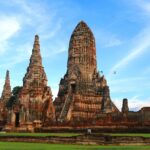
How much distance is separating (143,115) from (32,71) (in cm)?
1443

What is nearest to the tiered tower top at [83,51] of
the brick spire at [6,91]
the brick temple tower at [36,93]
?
the brick temple tower at [36,93]

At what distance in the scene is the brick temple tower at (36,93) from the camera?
42.7 meters

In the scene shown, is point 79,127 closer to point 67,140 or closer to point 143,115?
point 143,115

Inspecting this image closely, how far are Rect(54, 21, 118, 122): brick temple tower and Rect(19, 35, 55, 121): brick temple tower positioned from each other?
4.87m

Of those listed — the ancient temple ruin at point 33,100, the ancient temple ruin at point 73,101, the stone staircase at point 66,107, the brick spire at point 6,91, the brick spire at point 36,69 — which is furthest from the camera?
the brick spire at point 6,91

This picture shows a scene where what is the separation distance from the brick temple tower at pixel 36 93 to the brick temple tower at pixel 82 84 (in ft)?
16.0

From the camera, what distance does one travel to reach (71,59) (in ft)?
177

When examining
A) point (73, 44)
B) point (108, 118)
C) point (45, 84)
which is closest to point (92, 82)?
point (73, 44)

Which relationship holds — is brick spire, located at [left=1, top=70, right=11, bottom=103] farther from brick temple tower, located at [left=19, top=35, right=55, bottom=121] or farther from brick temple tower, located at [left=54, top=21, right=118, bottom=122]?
brick temple tower, located at [left=19, top=35, right=55, bottom=121]

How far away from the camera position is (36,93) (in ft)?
141

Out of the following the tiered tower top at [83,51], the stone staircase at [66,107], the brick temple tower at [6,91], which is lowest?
the stone staircase at [66,107]

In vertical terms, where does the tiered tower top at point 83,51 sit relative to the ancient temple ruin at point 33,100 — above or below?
above

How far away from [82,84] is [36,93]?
10663 mm

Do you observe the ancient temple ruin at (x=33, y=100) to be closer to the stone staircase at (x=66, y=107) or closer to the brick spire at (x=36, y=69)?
the brick spire at (x=36, y=69)
